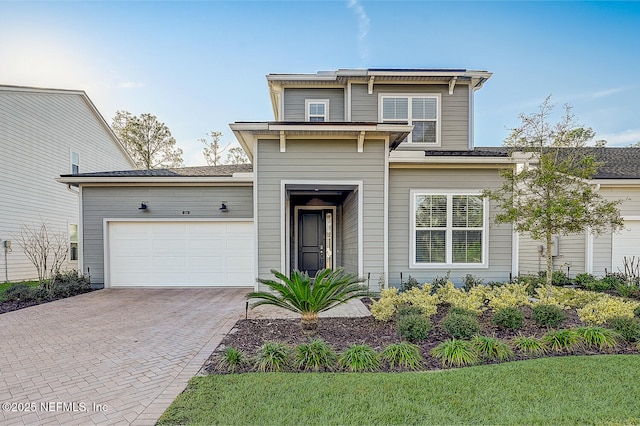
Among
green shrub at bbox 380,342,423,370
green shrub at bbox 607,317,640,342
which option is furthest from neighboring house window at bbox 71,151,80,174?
green shrub at bbox 607,317,640,342

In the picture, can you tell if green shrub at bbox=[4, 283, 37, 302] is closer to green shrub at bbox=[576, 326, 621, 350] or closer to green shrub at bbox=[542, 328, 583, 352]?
green shrub at bbox=[542, 328, 583, 352]

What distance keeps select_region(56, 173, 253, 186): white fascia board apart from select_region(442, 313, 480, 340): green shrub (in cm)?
687

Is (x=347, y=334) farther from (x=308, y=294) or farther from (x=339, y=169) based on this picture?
(x=339, y=169)

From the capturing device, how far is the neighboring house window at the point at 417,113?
1027 cm

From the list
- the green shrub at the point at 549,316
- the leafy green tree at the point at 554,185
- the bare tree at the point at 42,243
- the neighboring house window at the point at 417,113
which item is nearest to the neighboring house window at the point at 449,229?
the leafy green tree at the point at 554,185

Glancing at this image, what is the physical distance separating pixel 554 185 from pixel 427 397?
16.7 ft

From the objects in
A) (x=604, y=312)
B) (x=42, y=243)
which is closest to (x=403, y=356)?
(x=604, y=312)

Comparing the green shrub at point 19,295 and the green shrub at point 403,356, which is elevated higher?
the green shrub at point 403,356

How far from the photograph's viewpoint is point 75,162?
47.3ft

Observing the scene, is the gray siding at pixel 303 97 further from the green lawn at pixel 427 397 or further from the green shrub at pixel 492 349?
the green lawn at pixel 427 397

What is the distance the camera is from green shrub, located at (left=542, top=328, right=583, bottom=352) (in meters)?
4.18

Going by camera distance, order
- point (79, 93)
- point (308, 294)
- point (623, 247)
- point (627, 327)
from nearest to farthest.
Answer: point (627, 327) < point (308, 294) < point (623, 247) < point (79, 93)

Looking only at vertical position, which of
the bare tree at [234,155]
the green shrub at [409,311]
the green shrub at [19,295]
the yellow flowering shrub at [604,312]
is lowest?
the green shrub at [19,295]

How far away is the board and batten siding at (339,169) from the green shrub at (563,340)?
151 inches
